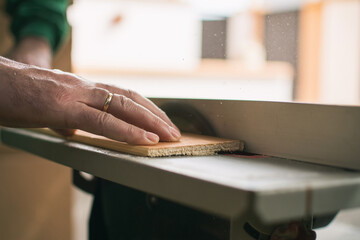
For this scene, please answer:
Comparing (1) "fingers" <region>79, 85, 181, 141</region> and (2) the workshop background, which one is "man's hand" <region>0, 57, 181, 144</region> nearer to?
(1) "fingers" <region>79, 85, 181, 141</region>

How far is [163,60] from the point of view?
281 centimetres

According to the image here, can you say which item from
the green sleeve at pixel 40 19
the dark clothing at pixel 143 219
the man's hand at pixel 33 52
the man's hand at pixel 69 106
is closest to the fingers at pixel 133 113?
the man's hand at pixel 69 106

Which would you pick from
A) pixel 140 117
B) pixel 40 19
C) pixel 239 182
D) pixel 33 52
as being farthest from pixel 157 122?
pixel 40 19

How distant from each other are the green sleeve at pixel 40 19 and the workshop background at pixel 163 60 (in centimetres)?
6

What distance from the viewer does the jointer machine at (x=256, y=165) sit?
39 cm

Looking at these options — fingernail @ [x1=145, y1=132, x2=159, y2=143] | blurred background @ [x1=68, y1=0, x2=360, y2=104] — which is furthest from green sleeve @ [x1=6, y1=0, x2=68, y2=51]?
blurred background @ [x1=68, y1=0, x2=360, y2=104]

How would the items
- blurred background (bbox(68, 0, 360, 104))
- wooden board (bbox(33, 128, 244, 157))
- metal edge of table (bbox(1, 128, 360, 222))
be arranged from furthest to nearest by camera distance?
blurred background (bbox(68, 0, 360, 104)) → wooden board (bbox(33, 128, 244, 157)) → metal edge of table (bbox(1, 128, 360, 222))

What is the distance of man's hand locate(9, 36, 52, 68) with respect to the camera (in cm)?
110

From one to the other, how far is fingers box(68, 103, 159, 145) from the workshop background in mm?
211

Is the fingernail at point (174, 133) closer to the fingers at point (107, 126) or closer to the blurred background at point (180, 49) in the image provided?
the fingers at point (107, 126)

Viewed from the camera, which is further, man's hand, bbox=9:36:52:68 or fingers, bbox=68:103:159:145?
man's hand, bbox=9:36:52:68

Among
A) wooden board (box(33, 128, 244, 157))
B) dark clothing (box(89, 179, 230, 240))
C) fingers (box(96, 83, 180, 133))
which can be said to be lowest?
dark clothing (box(89, 179, 230, 240))

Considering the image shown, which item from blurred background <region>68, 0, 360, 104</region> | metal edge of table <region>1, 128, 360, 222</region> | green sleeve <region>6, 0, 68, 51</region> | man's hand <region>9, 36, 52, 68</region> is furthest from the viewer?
blurred background <region>68, 0, 360, 104</region>

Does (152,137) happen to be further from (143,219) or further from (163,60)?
(163,60)
